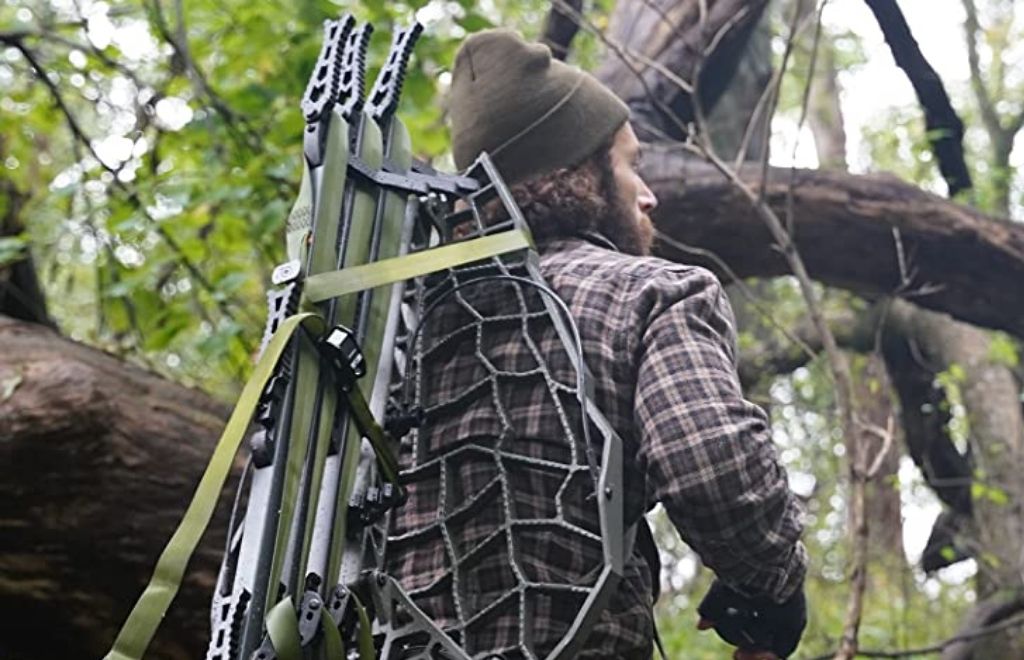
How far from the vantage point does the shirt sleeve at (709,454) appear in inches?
72.9

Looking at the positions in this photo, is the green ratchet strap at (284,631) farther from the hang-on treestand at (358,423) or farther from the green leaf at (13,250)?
the green leaf at (13,250)

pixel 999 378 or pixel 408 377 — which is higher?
pixel 999 378

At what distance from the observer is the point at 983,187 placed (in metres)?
5.65

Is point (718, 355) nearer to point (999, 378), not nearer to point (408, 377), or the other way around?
point (408, 377)

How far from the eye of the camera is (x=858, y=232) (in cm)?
448

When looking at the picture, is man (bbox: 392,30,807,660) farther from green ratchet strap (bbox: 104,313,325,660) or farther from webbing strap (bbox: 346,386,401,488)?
green ratchet strap (bbox: 104,313,325,660)

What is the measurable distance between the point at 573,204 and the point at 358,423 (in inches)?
28.0

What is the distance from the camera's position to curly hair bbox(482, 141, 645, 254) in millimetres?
2312

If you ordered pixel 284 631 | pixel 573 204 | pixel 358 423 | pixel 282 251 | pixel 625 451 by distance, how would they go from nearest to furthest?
pixel 284 631 < pixel 358 423 < pixel 625 451 < pixel 573 204 < pixel 282 251

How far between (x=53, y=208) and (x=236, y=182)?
115 cm

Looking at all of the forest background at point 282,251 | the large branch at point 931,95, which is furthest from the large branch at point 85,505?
the large branch at point 931,95

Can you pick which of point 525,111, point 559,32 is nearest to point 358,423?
point 525,111

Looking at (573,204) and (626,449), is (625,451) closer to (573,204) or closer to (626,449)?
(626,449)

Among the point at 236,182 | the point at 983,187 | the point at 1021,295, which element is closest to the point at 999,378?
the point at 983,187
